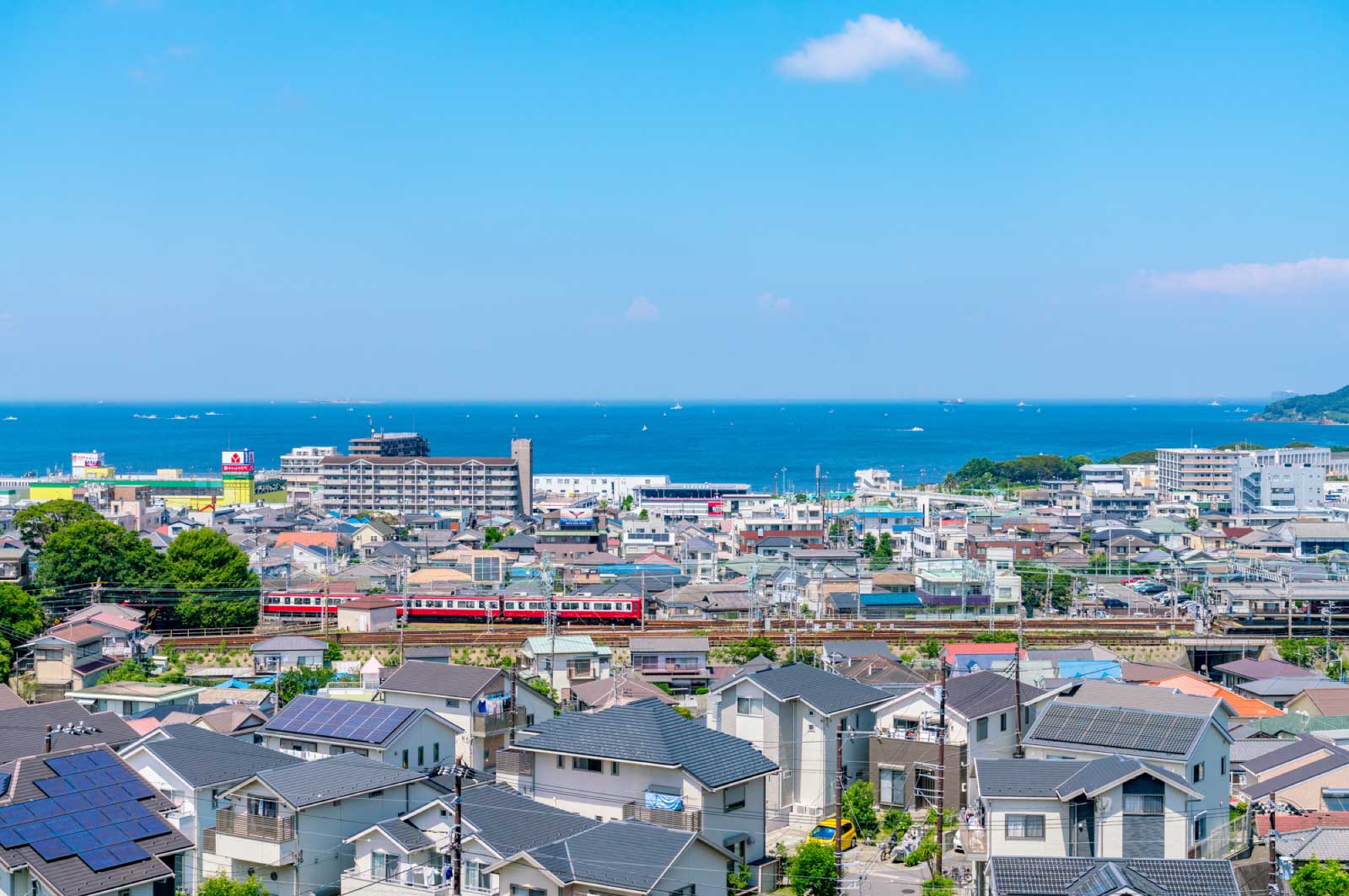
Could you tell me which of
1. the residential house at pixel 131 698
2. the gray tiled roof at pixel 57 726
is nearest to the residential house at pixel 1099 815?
the gray tiled roof at pixel 57 726

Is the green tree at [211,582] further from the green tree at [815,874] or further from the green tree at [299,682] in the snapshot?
the green tree at [815,874]

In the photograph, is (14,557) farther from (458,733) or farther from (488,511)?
(488,511)

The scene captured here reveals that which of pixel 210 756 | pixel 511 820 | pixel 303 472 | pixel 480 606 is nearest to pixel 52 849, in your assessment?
pixel 210 756

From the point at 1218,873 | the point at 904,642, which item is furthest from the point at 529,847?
the point at 904,642

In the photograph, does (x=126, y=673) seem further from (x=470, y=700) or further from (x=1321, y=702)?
(x=1321, y=702)

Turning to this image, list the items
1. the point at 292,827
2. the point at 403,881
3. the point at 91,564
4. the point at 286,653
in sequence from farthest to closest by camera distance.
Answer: the point at 91,564 → the point at 286,653 → the point at 292,827 → the point at 403,881

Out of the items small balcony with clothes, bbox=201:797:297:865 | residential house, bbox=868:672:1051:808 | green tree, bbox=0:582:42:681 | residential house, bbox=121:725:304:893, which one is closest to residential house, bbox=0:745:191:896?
small balcony with clothes, bbox=201:797:297:865
